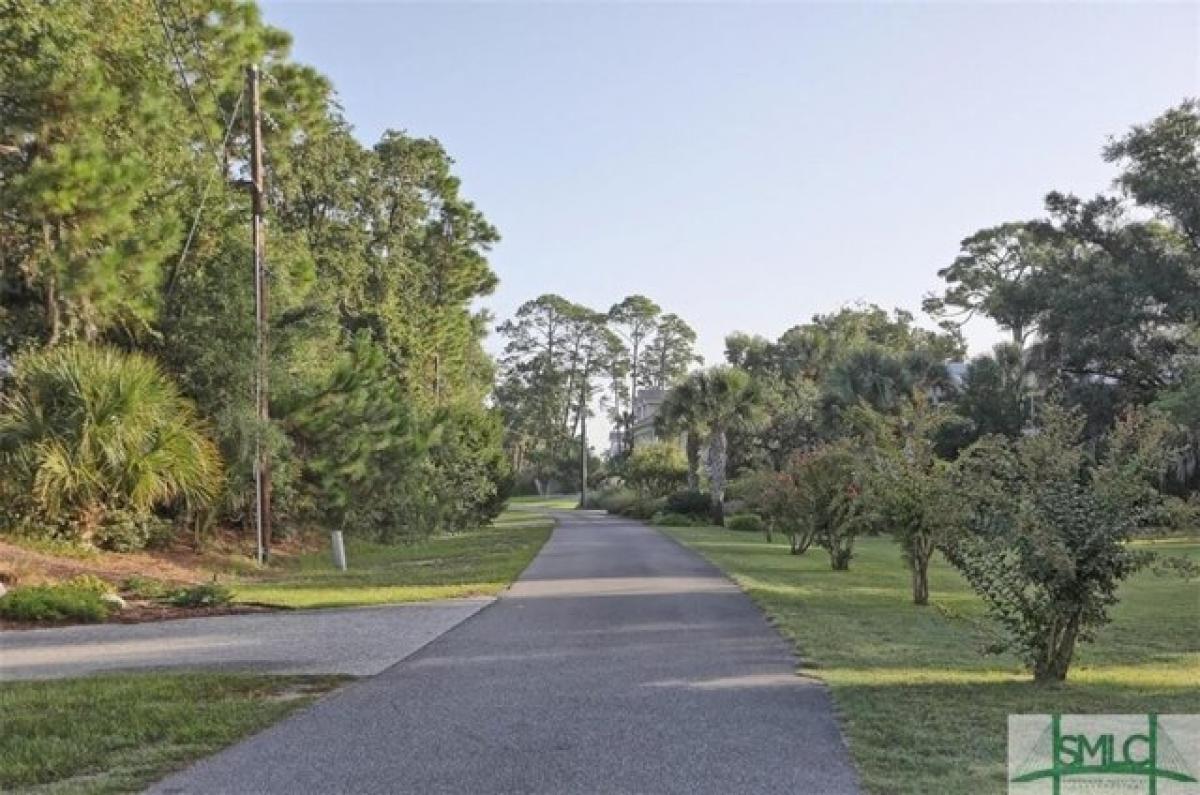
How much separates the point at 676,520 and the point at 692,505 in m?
2.90

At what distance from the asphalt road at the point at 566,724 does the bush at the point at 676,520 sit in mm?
32714

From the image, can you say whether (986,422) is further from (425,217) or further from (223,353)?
(223,353)

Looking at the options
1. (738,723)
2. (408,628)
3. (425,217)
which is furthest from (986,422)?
(738,723)

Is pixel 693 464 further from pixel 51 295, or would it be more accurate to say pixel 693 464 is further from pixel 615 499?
pixel 51 295

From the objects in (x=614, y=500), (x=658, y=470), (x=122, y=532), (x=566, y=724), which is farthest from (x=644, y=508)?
(x=566, y=724)

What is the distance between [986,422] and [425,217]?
25.0 metres

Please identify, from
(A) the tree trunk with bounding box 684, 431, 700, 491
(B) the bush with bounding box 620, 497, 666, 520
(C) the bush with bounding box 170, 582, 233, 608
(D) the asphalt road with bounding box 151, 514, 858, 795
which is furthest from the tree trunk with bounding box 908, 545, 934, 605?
(A) the tree trunk with bounding box 684, 431, 700, 491

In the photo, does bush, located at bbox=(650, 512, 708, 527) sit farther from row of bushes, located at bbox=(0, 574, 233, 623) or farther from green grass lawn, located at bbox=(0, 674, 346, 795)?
green grass lawn, located at bbox=(0, 674, 346, 795)

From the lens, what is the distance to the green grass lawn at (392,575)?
48.1 ft

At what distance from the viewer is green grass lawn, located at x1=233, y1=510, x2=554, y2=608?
1465 centimetres

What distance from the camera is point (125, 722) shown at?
654cm

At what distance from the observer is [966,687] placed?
795 cm

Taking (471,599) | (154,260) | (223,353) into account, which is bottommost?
(471,599)

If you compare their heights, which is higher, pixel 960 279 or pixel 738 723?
pixel 960 279
